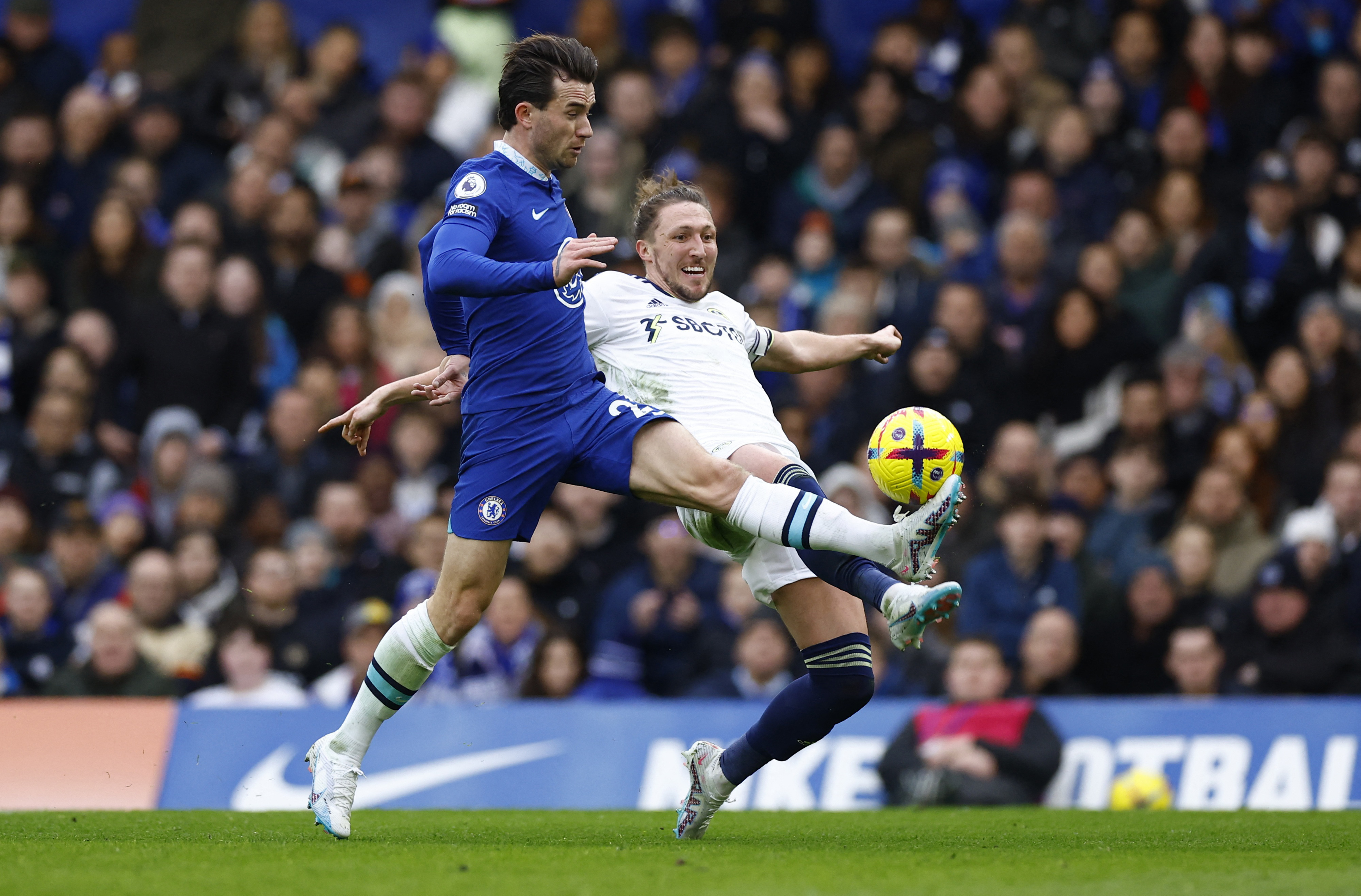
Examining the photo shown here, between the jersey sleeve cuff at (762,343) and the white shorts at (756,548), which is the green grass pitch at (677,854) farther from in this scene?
the jersey sleeve cuff at (762,343)

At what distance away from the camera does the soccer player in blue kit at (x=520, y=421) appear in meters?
5.95

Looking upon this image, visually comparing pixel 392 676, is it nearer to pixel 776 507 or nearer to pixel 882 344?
pixel 776 507

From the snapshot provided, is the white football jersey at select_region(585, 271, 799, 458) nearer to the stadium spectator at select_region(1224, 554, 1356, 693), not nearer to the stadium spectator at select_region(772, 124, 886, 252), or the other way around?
the stadium spectator at select_region(1224, 554, 1356, 693)

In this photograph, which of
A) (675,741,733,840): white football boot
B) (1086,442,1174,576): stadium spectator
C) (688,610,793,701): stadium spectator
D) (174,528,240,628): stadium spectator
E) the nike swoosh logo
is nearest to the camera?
(675,741,733,840): white football boot

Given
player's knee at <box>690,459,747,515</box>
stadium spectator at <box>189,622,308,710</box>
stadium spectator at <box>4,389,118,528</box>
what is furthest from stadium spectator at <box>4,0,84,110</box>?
player's knee at <box>690,459,747,515</box>

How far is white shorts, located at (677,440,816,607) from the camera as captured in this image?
6.38m

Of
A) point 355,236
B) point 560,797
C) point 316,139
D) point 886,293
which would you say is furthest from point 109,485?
point 886,293

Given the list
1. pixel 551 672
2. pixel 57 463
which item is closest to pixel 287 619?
pixel 551 672

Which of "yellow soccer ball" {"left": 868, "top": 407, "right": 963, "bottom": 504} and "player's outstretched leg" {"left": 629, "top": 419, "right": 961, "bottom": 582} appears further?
"yellow soccer ball" {"left": 868, "top": 407, "right": 963, "bottom": 504}

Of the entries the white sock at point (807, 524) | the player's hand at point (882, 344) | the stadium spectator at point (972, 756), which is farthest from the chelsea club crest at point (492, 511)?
the stadium spectator at point (972, 756)

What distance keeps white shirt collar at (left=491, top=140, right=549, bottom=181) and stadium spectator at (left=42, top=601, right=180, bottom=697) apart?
4963 mm

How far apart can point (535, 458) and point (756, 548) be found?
38.8 inches

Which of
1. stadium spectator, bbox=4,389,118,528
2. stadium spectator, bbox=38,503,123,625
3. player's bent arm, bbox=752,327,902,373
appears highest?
player's bent arm, bbox=752,327,902,373

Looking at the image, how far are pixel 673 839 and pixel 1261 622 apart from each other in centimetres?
456
